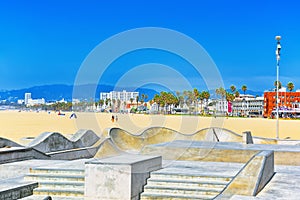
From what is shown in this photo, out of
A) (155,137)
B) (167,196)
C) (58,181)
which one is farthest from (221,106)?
(58,181)

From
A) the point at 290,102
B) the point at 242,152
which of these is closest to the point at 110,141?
the point at 242,152

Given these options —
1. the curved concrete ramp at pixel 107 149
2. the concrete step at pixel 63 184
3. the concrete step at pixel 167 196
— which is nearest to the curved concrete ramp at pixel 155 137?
the curved concrete ramp at pixel 107 149

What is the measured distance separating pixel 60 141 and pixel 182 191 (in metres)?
8.49

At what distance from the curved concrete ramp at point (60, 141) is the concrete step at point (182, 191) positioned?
6.75 metres

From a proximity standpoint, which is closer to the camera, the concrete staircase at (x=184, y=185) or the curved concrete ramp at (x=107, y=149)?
the concrete staircase at (x=184, y=185)

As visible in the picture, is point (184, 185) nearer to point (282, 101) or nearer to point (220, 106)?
point (220, 106)

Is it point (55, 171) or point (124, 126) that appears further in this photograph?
point (124, 126)

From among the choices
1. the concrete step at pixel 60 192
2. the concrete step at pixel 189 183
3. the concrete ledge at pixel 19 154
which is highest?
the concrete ledge at pixel 19 154

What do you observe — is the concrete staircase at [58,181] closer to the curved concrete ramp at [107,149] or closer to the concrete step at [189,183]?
the concrete step at [189,183]

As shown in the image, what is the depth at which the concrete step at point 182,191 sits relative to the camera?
10023 mm

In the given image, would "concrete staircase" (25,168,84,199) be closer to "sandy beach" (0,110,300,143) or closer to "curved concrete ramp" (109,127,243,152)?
"sandy beach" (0,110,300,143)

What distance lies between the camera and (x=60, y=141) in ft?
57.1

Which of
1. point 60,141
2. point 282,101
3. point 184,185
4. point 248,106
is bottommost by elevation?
point 184,185

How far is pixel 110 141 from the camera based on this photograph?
53.3ft
